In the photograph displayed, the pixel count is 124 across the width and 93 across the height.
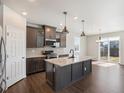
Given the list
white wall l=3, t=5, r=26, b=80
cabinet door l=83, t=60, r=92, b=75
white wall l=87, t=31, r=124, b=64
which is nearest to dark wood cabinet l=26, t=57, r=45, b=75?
white wall l=3, t=5, r=26, b=80

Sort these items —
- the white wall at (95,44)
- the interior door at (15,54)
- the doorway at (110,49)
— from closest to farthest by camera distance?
the interior door at (15,54)
the white wall at (95,44)
the doorway at (110,49)

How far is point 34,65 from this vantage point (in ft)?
17.1

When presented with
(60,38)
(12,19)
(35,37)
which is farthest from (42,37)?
(12,19)

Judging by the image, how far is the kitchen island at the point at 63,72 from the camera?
3.26m

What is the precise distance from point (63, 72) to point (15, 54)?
206 cm

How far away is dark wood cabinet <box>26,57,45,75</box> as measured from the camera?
496cm

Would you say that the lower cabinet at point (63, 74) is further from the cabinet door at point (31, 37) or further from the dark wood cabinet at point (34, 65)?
the cabinet door at point (31, 37)

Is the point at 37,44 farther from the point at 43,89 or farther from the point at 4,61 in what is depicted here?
the point at 43,89

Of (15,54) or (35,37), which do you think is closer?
(15,54)

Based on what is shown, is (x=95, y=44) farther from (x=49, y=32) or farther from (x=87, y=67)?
(x=49, y=32)

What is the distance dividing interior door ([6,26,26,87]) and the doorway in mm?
7524

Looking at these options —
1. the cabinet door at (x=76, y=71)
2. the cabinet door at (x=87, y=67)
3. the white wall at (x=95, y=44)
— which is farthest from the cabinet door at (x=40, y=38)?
the white wall at (x=95, y=44)

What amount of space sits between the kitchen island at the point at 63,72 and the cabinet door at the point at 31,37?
1.81 meters

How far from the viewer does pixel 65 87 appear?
3539 millimetres
